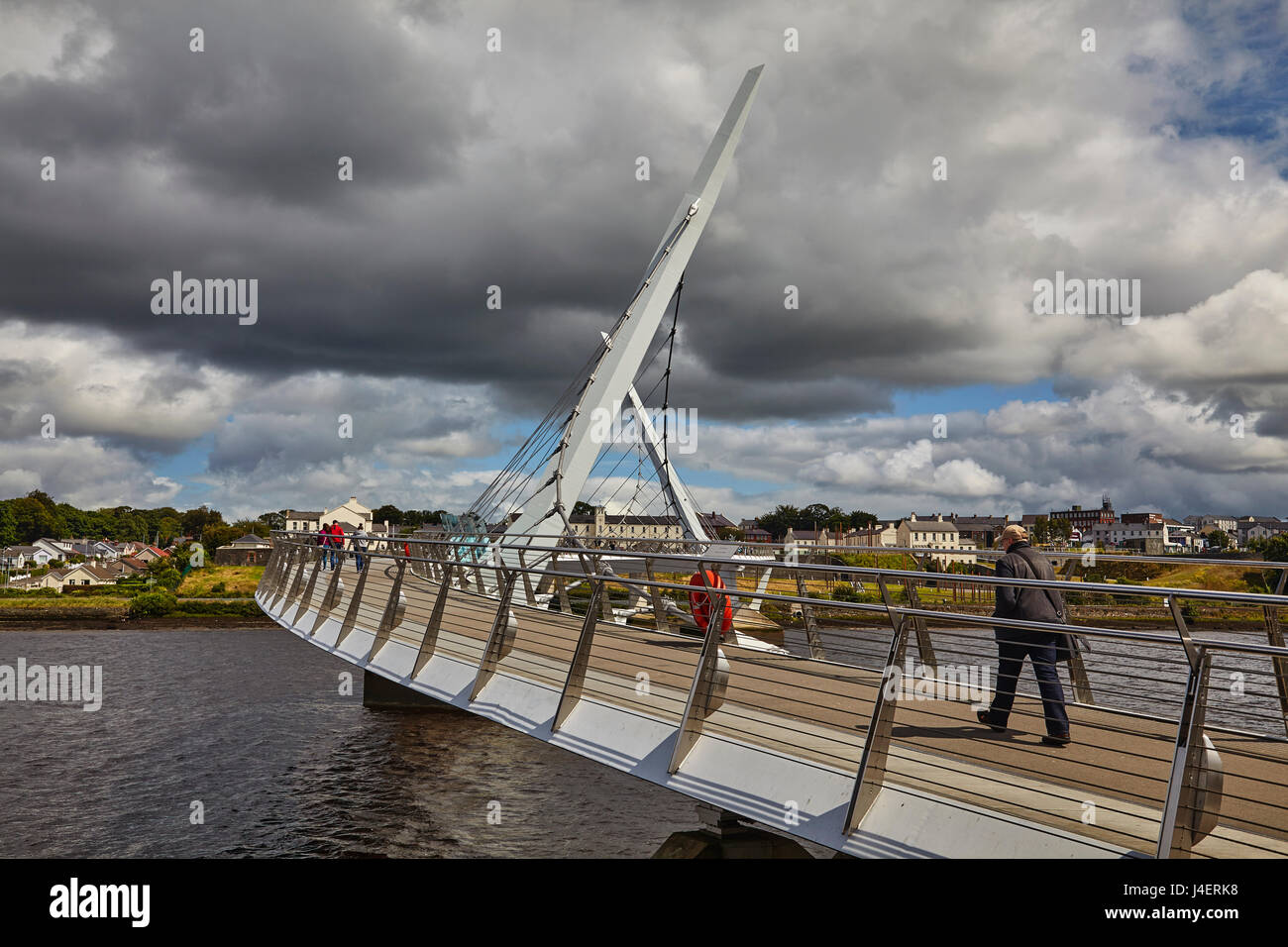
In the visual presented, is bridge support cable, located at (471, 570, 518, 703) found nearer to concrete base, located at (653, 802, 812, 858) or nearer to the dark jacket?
concrete base, located at (653, 802, 812, 858)

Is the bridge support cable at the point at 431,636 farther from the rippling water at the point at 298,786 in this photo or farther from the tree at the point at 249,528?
the tree at the point at 249,528

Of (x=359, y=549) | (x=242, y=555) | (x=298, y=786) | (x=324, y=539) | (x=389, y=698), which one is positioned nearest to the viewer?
(x=359, y=549)

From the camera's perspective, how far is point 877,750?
530 centimetres

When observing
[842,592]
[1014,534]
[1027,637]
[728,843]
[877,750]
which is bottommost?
[728,843]

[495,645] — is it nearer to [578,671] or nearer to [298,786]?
[578,671]

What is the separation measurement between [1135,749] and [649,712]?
3414mm

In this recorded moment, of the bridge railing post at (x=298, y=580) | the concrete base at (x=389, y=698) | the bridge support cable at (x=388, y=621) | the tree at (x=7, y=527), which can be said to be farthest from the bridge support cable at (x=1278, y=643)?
the tree at (x=7, y=527)

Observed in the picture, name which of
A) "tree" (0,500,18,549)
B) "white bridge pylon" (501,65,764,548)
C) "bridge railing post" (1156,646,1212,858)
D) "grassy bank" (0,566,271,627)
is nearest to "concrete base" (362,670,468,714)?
"white bridge pylon" (501,65,764,548)

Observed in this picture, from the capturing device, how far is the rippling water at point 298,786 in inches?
607

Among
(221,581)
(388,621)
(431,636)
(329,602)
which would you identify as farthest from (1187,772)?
(221,581)

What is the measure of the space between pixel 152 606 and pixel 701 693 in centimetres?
7232
